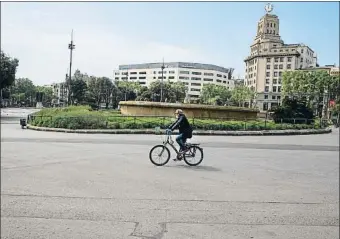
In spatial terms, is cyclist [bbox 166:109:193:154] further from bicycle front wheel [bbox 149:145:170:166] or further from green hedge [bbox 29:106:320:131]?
green hedge [bbox 29:106:320:131]

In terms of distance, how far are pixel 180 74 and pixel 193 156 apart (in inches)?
2845

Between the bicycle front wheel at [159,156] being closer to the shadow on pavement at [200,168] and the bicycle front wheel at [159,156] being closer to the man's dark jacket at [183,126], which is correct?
the shadow on pavement at [200,168]

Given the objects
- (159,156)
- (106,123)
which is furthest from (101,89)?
(159,156)

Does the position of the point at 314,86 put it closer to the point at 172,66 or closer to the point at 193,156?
the point at 172,66

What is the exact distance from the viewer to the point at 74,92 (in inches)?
2454

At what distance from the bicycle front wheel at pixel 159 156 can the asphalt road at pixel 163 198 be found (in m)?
0.22

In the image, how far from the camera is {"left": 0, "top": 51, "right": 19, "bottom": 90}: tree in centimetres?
3891

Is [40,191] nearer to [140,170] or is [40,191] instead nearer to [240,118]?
[140,170]

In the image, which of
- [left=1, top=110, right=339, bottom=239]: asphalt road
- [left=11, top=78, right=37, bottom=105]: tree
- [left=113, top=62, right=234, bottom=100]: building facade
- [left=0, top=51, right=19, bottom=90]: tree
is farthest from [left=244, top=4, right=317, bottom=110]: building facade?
[left=11, top=78, right=37, bottom=105]: tree

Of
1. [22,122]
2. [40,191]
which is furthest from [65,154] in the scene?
[22,122]

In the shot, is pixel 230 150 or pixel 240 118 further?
pixel 240 118

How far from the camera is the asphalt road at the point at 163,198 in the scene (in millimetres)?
4914

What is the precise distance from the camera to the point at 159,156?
34.8 ft

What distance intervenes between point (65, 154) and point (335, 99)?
226ft
